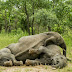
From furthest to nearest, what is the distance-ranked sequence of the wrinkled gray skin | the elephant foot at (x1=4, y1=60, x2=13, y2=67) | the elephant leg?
the wrinkled gray skin < the elephant leg < the elephant foot at (x1=4, y1=60, x2=13, y2=67)

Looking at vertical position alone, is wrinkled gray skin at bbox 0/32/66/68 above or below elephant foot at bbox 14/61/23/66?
above

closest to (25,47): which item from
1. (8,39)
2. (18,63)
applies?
(18,63)

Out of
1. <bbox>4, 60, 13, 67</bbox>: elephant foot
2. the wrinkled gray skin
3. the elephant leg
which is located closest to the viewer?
<bbox>4, 60, 13, 67</bbox>: elephant foot

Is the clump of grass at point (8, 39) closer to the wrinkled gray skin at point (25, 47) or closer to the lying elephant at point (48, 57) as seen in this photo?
the wrinkled gray skin at point (25, 47)

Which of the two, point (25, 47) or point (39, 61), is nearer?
point (39, 61)

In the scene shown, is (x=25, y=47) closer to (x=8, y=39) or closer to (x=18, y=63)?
(x=18, y=63)

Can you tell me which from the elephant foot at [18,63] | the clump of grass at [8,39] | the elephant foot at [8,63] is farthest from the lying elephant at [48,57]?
the clump of grass at [8,39]

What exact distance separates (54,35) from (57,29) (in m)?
8.34

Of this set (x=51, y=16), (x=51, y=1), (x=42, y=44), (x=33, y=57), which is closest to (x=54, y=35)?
(x=42, y=44)

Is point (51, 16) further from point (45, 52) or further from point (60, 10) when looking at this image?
point (45, 52)

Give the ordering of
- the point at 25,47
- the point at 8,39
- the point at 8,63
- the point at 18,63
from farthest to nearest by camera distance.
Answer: the point at 8,39, the point at 25,47, the point at 18,63, the point at 8,63

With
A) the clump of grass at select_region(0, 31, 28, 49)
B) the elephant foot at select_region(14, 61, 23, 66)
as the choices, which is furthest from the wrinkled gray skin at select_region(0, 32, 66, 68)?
the clump of grass at select_region(0, 31, 28, 49)

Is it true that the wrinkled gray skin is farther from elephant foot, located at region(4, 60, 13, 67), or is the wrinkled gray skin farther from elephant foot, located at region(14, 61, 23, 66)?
elephant foot, located at region(4, 60, 13, 67)

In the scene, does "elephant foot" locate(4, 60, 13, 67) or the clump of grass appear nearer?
"elephant foot" locate(4, 60, 13, 67)
